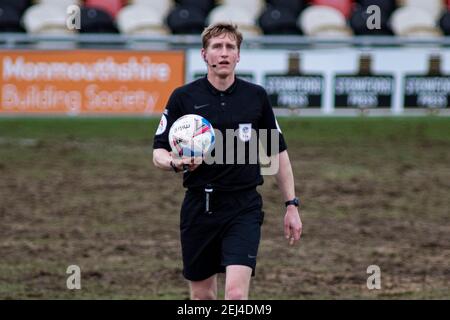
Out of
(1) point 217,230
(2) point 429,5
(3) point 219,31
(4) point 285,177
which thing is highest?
(3) point 219,31

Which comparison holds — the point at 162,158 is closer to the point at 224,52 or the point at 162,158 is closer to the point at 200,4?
the point at 224,52

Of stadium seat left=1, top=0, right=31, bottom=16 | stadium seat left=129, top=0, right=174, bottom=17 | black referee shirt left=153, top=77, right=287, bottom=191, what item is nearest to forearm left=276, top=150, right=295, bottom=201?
black referee shirt left=153, top=77, right=287, bottom=191

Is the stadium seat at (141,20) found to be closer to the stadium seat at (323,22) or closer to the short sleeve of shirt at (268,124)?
the stadium seat at (323,22)

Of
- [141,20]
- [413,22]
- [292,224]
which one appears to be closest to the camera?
[292,224]

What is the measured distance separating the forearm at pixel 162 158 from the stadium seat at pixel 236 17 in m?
15.4

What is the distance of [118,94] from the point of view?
20562 millimetres

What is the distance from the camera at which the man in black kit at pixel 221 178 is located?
7988 mm

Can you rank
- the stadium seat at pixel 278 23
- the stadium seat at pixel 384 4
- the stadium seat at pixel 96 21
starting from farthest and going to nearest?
1. the stadium seat at pixel 384 4
2. the stadium seat at pixel 278 23
3. the stadium seat at pixel 96 21

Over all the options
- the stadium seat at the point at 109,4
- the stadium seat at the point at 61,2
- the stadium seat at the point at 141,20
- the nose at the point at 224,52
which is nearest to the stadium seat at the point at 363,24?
the stadium seat at the point at 141,20

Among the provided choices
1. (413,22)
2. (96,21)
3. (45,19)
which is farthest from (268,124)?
(413,22)

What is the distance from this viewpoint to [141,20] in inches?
943

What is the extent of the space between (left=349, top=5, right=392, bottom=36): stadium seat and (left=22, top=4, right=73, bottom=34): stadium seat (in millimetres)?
5857

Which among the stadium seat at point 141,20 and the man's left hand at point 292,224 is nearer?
the man's left hand at point 292,224

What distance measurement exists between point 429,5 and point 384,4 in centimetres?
128
